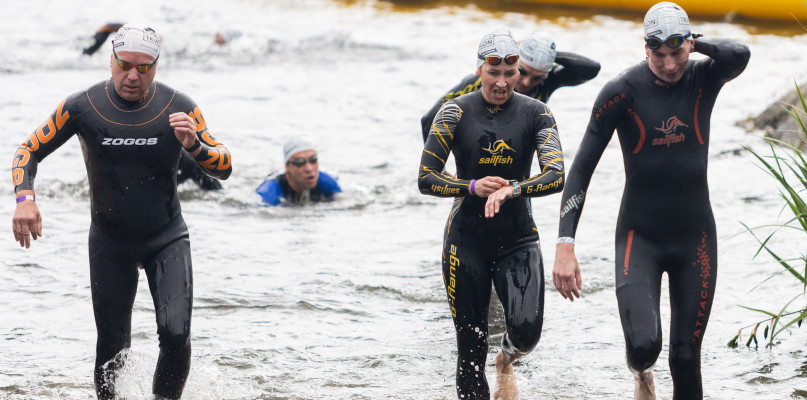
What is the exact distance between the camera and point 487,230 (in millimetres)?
6250

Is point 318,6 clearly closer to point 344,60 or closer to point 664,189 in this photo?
point 344,60

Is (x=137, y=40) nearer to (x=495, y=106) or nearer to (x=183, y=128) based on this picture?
(x=183, y=128)

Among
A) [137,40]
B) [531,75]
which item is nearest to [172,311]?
[137,40]

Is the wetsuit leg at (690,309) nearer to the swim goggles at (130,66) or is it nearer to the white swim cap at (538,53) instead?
the white swim cap at (538,53)

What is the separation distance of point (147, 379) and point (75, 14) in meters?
20.9

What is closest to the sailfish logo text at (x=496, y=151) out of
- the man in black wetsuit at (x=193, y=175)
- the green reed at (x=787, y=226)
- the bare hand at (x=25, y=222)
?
the green reed at (x=787, y=226)

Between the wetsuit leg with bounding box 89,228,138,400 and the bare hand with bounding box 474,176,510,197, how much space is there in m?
2.10

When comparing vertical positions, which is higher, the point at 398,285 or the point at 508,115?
the point at 508,115

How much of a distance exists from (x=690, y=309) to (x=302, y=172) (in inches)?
277

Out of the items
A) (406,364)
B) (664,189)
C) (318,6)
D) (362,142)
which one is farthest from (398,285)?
(318,6)

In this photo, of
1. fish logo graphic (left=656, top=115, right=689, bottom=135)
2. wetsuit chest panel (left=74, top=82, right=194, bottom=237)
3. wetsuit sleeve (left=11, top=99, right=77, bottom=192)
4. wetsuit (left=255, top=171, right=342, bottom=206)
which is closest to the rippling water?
wetsuit (left=255, top=171, right=342, bottom=206)

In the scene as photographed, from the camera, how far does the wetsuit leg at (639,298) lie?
5559 mm

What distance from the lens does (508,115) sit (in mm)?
6246

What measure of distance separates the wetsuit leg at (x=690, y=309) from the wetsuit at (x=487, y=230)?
0.83 metres
